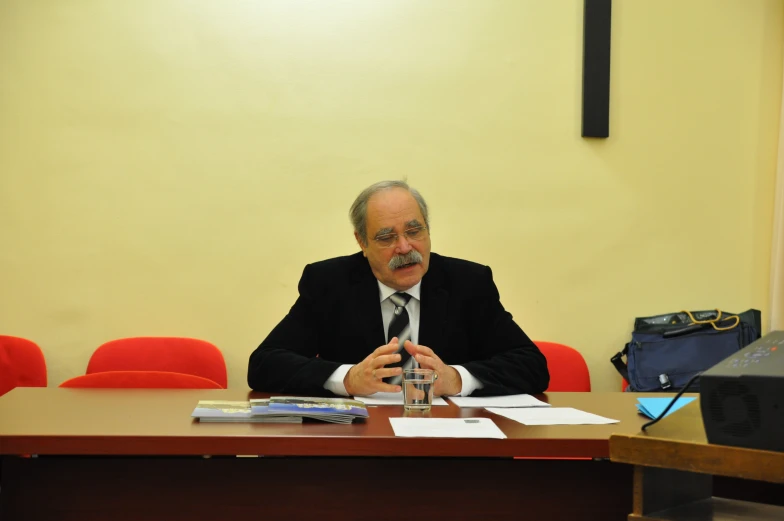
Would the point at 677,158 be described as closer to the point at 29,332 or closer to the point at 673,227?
the point at 673,227

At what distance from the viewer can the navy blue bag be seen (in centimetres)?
359

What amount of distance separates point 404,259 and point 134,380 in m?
0.97

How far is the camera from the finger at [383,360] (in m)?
2.12

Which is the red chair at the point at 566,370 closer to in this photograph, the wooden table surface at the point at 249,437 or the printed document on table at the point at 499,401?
the printed document on table at the point at 499,401

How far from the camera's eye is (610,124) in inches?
157

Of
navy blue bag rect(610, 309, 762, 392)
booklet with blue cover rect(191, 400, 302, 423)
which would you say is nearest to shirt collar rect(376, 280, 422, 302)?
booklet with blue cover rect(191, 400, 302, 423)

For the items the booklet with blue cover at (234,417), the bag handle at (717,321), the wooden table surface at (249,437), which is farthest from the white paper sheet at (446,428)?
the bag handle at (717,321)

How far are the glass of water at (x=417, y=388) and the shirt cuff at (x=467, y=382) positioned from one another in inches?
11.3

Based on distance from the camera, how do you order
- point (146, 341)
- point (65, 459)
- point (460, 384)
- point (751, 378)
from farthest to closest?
point (146, 341)
point (460, 384)
point (65, 459)
point (751, 378)

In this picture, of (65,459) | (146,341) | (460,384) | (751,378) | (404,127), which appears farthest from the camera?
(404,127)

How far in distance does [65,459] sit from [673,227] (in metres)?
3.14

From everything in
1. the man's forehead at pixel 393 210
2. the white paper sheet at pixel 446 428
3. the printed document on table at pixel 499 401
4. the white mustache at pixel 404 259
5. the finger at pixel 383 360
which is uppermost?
the man's forehead at pixel 393 210

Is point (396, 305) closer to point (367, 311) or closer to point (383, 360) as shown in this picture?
point (367, 311)

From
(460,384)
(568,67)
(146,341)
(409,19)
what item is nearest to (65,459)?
(460,384)
